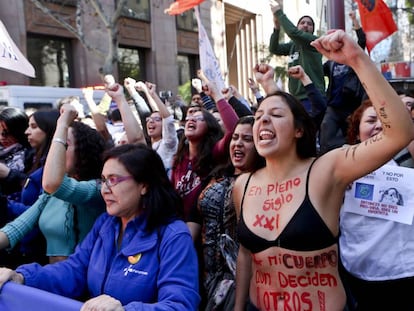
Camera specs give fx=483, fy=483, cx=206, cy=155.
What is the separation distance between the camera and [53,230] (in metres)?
2.97

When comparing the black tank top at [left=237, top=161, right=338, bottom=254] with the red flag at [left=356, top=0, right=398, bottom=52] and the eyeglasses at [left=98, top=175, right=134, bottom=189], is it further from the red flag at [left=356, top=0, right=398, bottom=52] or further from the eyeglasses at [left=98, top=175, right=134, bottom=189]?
Answer: the red flag at [left=356, top=0, right=398, bottom=52]

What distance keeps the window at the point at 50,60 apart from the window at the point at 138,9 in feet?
10.8

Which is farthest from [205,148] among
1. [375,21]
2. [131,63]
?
[131,63]

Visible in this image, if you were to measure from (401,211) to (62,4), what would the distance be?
15.8 m

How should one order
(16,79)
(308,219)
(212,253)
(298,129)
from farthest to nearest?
(16,79), (212,253), (298,129), (308,219)

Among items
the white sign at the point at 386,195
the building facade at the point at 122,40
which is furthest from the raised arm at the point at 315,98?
the building facade at the point at 122,40

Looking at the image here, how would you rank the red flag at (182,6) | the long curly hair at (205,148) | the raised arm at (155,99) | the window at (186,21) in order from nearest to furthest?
1. the long curly hair at (205,148)
2. the raised arm at (155,99)
3. the red flag at (182,6)
4. the window at (186,21)

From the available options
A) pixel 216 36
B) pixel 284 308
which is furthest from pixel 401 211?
pixel 216 36

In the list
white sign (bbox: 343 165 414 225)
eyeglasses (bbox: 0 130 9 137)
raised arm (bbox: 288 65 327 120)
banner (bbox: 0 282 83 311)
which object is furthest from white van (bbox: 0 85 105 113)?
white sign (bbox: 343 165 414 225)

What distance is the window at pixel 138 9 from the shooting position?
19.2 m

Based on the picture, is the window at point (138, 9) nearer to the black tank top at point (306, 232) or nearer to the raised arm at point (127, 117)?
the raised arm at point (127, 117)

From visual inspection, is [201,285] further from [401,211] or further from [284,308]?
[401,211]

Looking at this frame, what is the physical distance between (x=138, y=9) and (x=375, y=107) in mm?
19054

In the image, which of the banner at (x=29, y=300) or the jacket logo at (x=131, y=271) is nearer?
the banner at (x=29, y=300)
